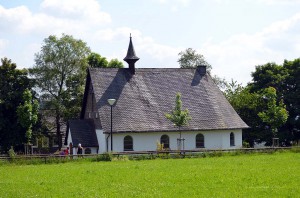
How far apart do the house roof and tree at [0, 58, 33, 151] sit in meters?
10.8

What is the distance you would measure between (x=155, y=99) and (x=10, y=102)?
51.9 feet

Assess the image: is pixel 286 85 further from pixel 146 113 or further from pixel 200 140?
pixel 146 113

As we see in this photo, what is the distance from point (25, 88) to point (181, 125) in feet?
66.1

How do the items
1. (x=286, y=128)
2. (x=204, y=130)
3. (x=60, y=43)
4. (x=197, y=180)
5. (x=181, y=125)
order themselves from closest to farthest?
(x=197, y=180)
(x=181, y=125)
(x=204, y=130)
(x=286, y=128)
(x=60, y=43)

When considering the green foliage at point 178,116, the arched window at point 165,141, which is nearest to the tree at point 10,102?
the arched window at point 165,141

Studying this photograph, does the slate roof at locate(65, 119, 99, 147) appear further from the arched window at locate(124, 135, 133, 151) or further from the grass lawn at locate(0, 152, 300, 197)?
the grass lawn at locate(0, 152, 300, 197)

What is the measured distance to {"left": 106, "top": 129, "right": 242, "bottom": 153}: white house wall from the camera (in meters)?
48.1

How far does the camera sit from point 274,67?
62031 millimetres

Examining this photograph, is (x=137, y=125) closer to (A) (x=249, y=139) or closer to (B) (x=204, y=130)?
(B) (x=204, y=130)

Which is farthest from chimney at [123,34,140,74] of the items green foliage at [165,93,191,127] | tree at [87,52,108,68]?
tree at [87,52,108,68]

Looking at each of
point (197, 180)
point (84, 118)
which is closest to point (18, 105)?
point (84, 118)

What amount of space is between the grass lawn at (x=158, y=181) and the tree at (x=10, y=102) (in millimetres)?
26162

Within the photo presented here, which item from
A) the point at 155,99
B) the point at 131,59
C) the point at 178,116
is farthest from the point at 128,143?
the point at 131,59

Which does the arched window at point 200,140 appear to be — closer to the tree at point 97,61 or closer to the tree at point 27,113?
the tree at point 27,113
